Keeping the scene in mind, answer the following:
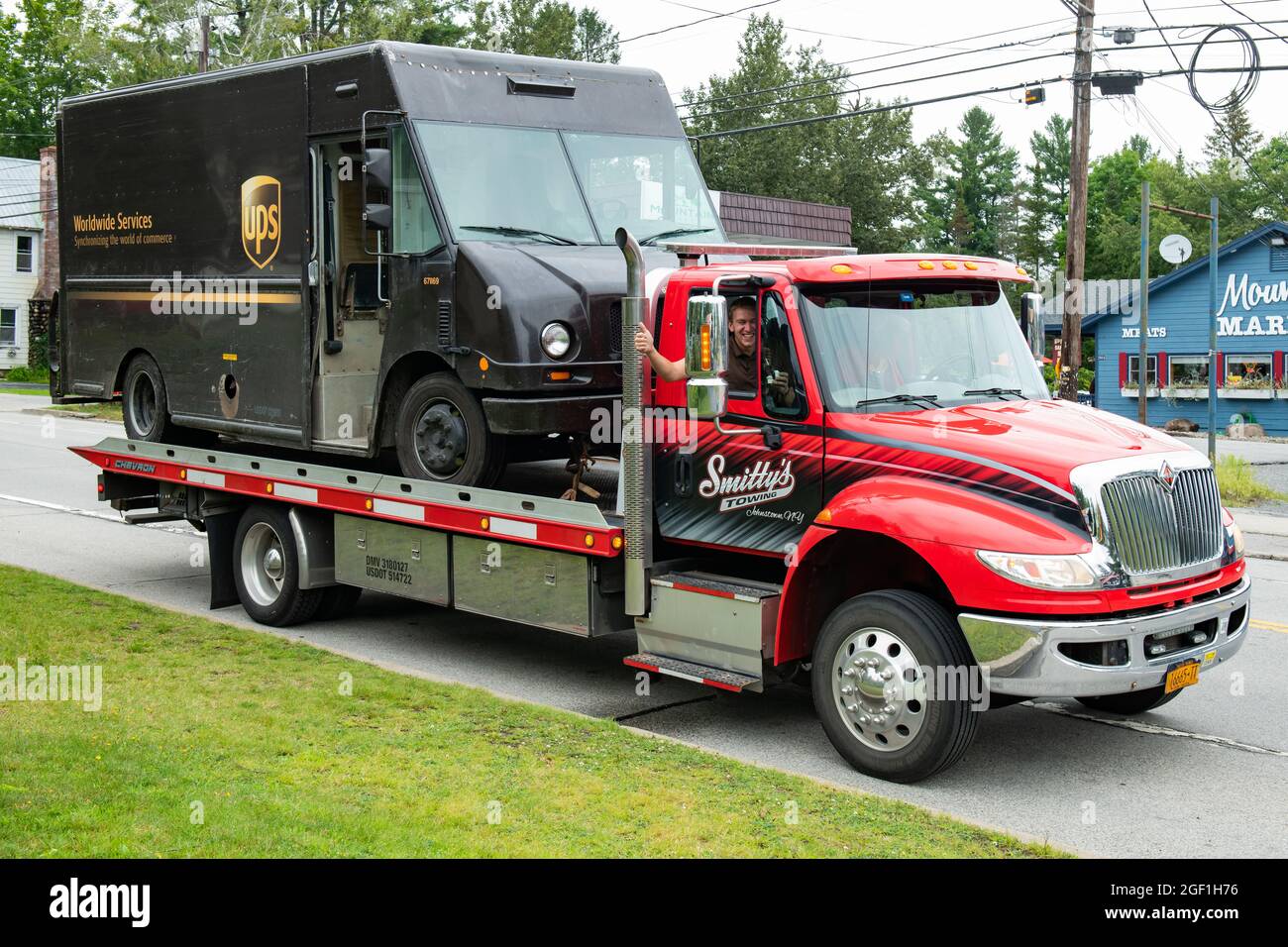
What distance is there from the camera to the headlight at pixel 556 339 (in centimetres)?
825

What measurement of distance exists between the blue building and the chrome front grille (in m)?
30.3

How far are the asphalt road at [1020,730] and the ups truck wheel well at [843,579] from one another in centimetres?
67

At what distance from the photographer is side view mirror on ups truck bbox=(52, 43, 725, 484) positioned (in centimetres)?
844

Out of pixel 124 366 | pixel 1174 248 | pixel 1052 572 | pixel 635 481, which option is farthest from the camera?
pixel 1174 248

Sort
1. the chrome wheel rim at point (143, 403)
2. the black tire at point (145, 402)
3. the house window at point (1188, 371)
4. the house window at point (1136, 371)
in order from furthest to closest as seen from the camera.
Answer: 1. the house window at point (1136, 371)
2. the house window at point (1188, 371)
3. the chrome wheel rim at point (143, 403)
4. the black tire at point (145, 402)

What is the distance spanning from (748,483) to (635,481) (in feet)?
2.11

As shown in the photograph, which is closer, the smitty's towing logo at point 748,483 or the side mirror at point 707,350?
the side mirror at point 707,350

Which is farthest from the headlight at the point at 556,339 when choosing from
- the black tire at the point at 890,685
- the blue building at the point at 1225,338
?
the blue building at the point at 1225,338

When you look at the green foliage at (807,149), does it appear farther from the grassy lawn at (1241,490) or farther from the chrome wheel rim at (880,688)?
the chrome wheel rim at (880,688)

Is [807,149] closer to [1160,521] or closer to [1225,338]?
[1225,338]

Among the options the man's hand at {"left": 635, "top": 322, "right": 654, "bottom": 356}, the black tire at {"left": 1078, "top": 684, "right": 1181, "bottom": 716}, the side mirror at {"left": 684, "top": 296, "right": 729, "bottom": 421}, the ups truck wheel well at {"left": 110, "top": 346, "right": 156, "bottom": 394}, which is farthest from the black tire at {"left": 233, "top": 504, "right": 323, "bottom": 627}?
the black tire at {"left": 1078, "top": 684, "right": 1181, "bottom": 716}

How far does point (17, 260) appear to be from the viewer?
58688 millimetres

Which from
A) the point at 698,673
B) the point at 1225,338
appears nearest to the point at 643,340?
the point at 698,673

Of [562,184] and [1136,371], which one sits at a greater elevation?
[562,184]
